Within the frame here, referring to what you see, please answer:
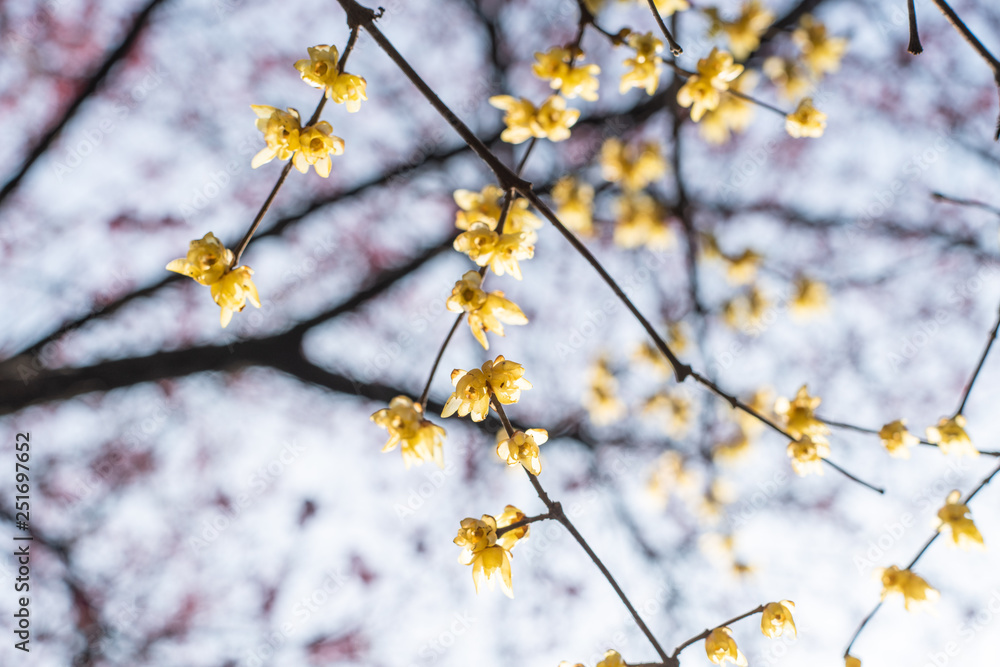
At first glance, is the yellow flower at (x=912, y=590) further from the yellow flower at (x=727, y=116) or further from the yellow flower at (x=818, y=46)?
the yellow flower at (x=818, y=46)

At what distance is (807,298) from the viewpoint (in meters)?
3.33

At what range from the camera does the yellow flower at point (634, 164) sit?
299 cm

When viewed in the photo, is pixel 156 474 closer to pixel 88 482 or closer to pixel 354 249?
pixel 88 482

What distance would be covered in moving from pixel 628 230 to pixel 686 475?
74.8 inches

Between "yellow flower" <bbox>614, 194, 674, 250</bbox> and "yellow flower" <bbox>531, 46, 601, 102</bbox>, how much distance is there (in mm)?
2031

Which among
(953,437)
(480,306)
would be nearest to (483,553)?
(480,306)

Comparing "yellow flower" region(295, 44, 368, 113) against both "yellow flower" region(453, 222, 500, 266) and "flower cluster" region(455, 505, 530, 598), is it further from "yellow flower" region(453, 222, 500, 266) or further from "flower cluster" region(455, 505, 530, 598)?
"flower cluster" region(455, 505, 530, 598)

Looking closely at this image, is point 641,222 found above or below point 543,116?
above

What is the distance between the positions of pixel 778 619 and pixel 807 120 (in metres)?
1.47

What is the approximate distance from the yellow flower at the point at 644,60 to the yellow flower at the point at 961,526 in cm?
150

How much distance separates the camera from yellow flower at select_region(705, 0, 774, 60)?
8.57 ft

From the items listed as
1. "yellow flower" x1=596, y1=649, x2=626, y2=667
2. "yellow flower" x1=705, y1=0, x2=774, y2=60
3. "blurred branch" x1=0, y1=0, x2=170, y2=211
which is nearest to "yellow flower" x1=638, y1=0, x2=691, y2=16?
"yellow flower" x1=705, y1=0, x2=774, y2=60

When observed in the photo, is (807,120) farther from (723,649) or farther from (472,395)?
(723,649)

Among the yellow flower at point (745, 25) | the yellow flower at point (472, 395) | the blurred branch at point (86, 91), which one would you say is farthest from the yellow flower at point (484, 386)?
the blurred branch at point (86, 91)
